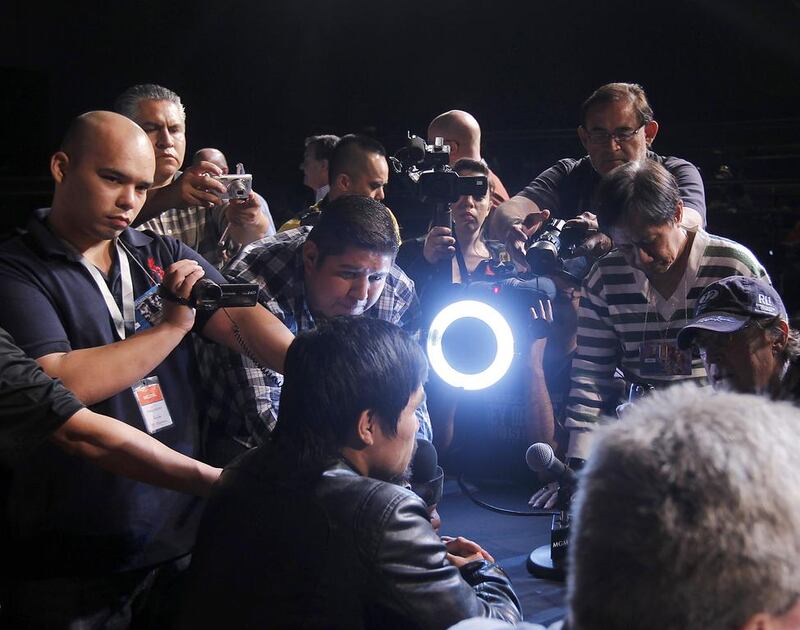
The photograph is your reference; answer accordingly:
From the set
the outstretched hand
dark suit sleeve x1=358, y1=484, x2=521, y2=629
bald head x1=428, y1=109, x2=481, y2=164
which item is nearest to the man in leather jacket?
dark suit sleeve x1=358, y1=484, x2=521, y2=629

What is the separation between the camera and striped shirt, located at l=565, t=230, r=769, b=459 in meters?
2.46

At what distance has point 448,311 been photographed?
2.63 m

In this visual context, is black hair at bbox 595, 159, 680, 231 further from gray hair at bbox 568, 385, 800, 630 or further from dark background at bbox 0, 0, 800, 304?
dark background at bbox 0, 0, 800, 304

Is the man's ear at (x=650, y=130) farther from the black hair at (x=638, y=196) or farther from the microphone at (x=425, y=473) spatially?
the microphone at (x=425, y=473)

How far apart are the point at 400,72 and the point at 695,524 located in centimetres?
638

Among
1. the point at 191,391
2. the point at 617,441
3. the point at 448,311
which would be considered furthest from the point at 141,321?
the point at 617,441

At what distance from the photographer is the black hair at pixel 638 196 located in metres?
2.41

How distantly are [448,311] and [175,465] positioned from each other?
1129 millimetres

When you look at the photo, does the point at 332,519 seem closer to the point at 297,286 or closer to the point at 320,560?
the point at 320,560

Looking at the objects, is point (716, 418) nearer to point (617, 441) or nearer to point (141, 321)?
point (617, 441)

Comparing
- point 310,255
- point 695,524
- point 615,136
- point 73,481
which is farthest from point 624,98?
point 695,524

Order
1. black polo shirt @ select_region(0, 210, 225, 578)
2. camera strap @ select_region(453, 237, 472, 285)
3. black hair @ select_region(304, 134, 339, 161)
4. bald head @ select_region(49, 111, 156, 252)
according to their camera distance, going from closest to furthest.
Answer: black polo shirt @ select_region(0, 210, 225, 578)
bald head @ select_region(49, 111, 156, 252)
camera strap @ select_region(453, 237, 472, 285)
black hair @ select_region(304, 134, 339, 161)

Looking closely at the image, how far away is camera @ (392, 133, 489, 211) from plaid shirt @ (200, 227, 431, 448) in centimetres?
35

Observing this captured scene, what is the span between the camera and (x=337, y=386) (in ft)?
4.91
